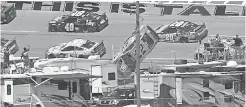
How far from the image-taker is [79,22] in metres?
18.5

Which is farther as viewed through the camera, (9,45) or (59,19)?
(59,19)

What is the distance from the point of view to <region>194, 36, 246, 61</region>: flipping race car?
1928 centimetres

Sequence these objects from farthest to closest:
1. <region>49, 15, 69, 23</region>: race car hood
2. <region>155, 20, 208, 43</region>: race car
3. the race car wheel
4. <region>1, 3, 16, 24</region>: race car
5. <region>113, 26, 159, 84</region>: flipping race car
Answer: the race car wheel, <region>155, 20, 208, 43</region>: race car, <region>113, 26, 159, 84</region>: flipping race car, <region>49, 15, 69, 23</region>: race car hood, <region>1, 3, 16, 24</region>: race car

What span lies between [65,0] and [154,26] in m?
2.99

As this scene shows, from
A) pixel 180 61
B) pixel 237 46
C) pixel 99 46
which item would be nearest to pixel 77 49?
pixel 99 46

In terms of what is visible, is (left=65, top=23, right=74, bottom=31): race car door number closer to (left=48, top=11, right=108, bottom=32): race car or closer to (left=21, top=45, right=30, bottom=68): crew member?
(left=48, top=11, right=108, bottom=32): race car

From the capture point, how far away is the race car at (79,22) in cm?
1831

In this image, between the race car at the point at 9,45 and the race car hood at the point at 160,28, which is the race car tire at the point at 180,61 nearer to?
the race car hood at the point at 160,28

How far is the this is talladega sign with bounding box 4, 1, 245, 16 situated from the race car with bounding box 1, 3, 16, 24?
0.17 metres

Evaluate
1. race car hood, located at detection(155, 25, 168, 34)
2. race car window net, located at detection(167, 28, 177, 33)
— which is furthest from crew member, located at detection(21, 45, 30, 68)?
race car window net, located at detection(167, 28, 177, 33)

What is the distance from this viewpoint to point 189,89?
1745 cm

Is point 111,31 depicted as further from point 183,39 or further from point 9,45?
point 9,45

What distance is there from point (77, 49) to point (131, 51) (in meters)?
1.72

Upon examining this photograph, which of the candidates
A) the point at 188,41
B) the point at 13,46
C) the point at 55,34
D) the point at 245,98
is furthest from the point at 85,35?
the point at 245,98
